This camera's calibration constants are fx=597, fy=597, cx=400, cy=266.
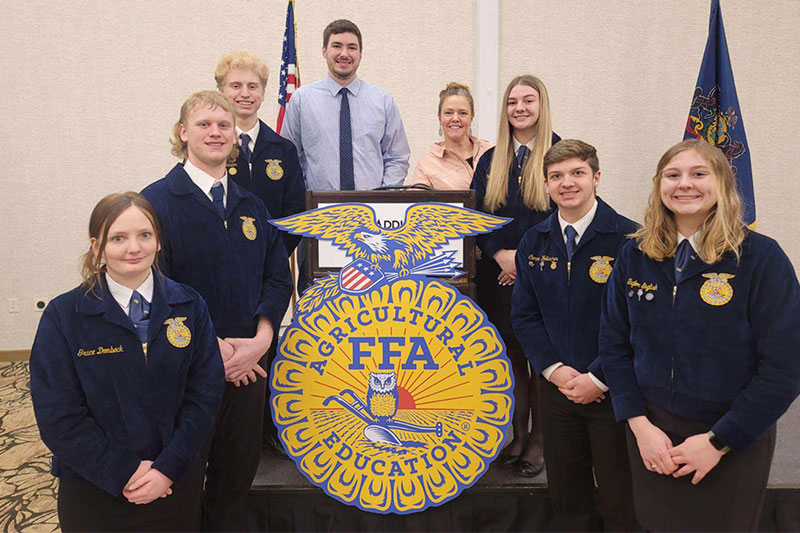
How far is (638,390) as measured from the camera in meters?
1.68

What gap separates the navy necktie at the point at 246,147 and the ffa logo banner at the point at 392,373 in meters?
0.41

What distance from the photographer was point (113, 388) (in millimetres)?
1575

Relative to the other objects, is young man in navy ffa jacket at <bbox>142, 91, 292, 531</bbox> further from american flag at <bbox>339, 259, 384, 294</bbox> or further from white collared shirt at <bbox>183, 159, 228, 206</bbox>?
american flag at <bbox>339, 259, 384, 294</bbox>

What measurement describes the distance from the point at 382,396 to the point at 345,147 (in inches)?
51.0

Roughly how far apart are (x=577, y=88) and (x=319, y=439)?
3249 mm

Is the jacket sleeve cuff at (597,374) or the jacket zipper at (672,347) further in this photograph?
the jacket sleeve cuff at (597,374)

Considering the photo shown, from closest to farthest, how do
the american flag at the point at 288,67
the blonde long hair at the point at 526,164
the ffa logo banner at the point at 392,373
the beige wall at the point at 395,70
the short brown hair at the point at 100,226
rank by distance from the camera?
the short brown hair at the point at 100,226
the ffa logo banner at the point at 392,373
the blonde long hair at the point at 526,164
the american flag at the point at 288,67
the beige wall at the point at 395,70

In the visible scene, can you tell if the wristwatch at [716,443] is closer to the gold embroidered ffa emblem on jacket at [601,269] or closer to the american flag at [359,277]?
the gold embroidered ffa emblem on jacket at [601,269]

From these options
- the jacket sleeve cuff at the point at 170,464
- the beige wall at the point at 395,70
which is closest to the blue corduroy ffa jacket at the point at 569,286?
the jacket sleeve cuff at the point at 170,464

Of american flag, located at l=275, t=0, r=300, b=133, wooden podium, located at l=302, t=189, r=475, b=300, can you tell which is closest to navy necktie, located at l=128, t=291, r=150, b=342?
wooden podium, located at l=302, t=189, r=475, b=300

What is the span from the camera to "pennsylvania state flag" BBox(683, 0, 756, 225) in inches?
109

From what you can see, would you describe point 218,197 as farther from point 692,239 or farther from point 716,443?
point 716,443

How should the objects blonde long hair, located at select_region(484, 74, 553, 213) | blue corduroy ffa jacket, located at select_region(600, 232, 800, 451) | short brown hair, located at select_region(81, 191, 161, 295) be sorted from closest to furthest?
1. blue corduroy ffa jacket, located at select_region(600, 232, 800, 451)
2. short brown hair, located at select_region(81, 191, 161, 295)
3. blonde long hair, located at select_region(484, 74, 553, 213)

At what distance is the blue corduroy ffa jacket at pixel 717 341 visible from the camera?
148cm
